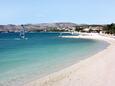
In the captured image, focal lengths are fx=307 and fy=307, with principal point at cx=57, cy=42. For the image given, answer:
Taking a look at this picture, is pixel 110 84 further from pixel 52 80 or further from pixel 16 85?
pixel 16 85

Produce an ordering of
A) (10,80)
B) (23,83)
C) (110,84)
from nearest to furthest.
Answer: (110,84), (23,83), (10,80)

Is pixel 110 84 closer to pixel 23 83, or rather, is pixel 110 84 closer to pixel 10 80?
pixel 23 83

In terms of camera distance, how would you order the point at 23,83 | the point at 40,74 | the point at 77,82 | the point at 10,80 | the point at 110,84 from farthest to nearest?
the point at 40,74
the point at 10,80
the point at 23,83
the point at 77,82
the point at 110,84

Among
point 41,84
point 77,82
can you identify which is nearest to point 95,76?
point 77,82

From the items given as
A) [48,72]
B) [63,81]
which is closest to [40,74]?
[48,72]

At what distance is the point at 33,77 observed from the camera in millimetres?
17984

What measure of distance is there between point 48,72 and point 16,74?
6.86 ft

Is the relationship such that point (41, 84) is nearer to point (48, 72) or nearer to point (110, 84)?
point (110, 84)

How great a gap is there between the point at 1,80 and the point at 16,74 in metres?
2.16

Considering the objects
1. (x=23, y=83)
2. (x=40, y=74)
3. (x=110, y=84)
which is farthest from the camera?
(x=40, y=74)

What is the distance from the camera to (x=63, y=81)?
15.5 m

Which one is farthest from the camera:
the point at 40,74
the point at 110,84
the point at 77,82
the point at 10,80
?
the point at 40,74

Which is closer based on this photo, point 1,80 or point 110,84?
point 110,84

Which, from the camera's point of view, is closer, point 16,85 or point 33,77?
point 16,85
